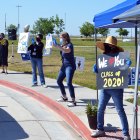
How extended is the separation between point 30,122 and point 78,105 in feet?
5.95

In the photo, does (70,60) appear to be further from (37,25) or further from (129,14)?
(37,25)

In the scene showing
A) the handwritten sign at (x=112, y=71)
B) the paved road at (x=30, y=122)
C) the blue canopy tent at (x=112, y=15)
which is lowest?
the paved road at (x=30, y=122)

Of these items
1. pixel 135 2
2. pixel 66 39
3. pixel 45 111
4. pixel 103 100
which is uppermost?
pixel 135 2

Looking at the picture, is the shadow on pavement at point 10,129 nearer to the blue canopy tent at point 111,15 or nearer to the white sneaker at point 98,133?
the white sneaker at point 98,133

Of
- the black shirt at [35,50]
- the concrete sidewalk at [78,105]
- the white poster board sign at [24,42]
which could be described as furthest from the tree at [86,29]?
the black shirt at [35,50]

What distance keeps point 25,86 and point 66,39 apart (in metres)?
5.11

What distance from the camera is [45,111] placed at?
10766 mm

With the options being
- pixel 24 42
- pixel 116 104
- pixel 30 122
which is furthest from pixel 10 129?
pixel 24 42

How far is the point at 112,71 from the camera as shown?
7.08 metres

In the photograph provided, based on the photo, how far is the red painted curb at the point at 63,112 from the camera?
8.20 meters

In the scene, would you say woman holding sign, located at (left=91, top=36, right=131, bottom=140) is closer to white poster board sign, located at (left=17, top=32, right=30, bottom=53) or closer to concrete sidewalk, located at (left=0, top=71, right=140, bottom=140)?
concrete sidewalk, located at (left=0, top=71, right=140, bottom=140)

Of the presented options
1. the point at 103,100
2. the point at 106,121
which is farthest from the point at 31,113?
the point at 103,100

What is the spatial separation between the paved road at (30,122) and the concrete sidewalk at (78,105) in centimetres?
16

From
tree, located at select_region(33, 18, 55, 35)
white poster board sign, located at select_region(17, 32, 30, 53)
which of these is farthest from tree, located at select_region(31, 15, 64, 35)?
white poster board sign, located at select_region(17, 32, 30, 53)
